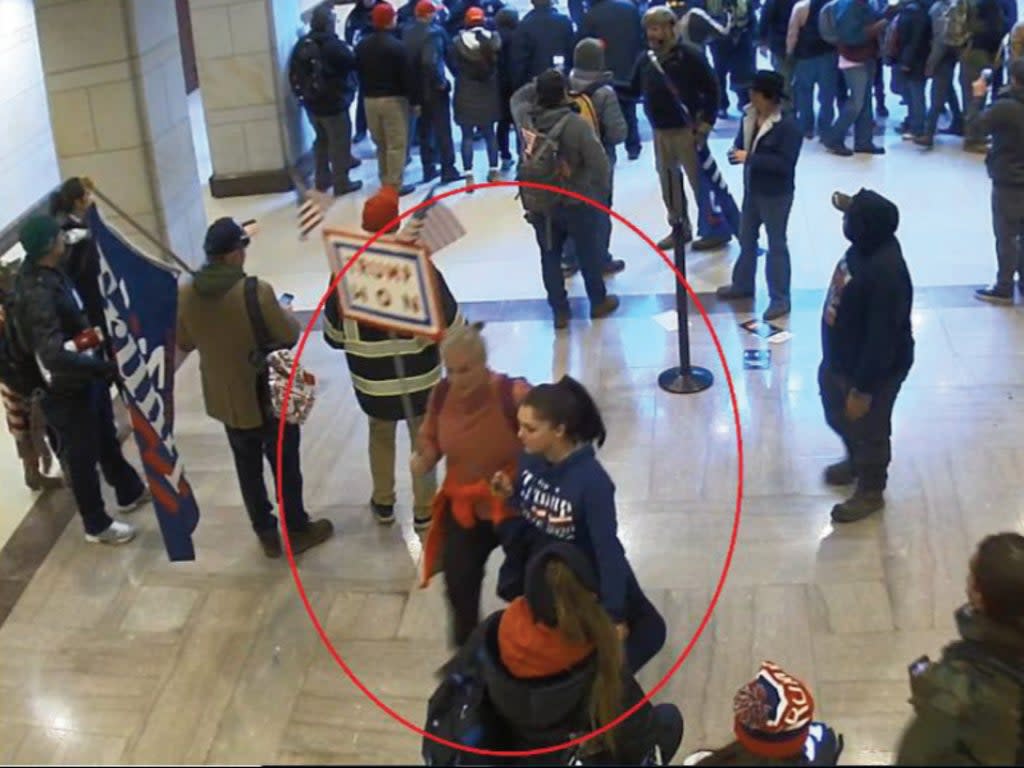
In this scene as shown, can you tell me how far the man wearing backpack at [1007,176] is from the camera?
7039mm

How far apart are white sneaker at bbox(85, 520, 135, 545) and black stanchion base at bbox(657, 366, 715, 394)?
2.75 metres

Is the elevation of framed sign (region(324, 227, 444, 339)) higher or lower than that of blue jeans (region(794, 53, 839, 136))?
higher

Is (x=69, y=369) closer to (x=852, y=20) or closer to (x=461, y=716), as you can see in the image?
(x=461, y=716)

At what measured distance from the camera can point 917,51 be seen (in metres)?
10.2

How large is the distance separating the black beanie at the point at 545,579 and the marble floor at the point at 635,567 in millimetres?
647

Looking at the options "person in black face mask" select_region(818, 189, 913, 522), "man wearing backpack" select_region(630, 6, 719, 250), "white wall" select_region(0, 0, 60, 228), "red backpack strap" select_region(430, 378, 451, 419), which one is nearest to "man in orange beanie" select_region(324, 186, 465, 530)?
"red backpack strap" select_region(430, 378, 451, 419)

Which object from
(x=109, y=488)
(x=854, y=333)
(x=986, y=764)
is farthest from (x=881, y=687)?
(x=109, y=488)

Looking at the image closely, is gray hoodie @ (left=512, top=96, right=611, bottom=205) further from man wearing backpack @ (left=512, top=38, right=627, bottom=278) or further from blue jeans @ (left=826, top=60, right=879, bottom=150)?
blue jeans @ (left=826, top=60, right=879, bottom=150)

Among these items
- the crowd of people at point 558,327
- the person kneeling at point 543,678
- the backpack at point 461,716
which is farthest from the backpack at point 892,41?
the backpack at point 461,716

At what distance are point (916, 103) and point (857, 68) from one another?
2.33 ft

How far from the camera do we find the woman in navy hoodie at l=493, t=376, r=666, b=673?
385cm

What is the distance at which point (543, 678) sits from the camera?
3521mm

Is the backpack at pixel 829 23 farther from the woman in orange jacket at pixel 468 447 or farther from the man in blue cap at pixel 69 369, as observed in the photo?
the woman in orange jacket at pixel 468 447

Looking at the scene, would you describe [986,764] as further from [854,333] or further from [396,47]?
[396,47]
